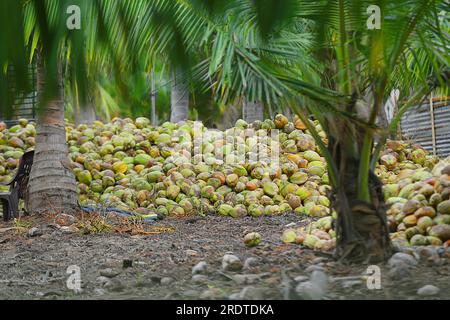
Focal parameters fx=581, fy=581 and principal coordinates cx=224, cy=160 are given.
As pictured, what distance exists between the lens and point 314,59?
321 centimetres

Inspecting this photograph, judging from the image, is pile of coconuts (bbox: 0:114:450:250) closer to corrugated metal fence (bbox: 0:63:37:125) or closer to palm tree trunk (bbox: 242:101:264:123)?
palm tree trunk (bbox: 242:101:264:123)

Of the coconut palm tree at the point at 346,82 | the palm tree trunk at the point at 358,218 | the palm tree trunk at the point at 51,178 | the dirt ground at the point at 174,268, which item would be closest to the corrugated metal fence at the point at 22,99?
the coconut palm tree at the point at 346,82

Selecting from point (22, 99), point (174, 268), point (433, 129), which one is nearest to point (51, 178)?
point (174, 268)

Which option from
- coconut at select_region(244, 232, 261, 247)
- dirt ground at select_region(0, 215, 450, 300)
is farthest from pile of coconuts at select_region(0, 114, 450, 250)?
coconut at select_region(244, 232, 261, 247)

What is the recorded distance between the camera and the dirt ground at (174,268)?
259 cm

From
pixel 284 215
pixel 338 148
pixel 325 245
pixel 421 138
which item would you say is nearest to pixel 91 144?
pixel 284 215

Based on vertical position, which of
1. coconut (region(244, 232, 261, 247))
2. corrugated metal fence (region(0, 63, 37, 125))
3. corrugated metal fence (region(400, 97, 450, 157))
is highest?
corrugated metal fence (region(400, 97, 450, 157))

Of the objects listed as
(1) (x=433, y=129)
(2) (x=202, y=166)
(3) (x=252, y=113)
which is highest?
(3) (x=252, y=113)

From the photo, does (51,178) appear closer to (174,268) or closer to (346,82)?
(174,268)

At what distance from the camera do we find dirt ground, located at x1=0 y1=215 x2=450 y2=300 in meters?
2.59

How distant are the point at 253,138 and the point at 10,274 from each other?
448cm

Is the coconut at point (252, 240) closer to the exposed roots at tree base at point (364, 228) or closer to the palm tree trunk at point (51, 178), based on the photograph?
the exposed roots at tree base at point (364, 228)

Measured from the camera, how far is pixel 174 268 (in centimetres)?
347

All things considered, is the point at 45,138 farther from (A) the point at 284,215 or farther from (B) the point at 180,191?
(A) the point at 284,215
